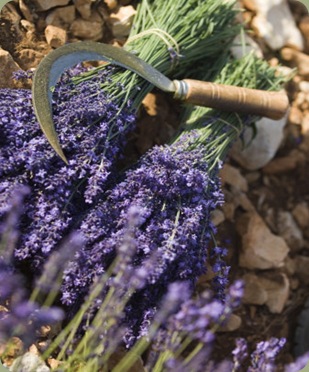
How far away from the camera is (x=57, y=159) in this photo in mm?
1784

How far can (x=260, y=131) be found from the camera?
98.4 inches

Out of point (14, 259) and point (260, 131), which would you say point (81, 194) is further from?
point (260, 131)

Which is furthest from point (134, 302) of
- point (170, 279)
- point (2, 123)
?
point (2, 123)

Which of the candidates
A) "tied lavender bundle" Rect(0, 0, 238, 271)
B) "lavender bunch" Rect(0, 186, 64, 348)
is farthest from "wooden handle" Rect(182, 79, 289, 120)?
"lavender bunch" Rect(0, 186, 64, 348)

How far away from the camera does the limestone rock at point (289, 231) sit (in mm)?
2494

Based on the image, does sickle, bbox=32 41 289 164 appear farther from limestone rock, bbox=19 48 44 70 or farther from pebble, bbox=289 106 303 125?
pebble, bbox=289 106 303 125

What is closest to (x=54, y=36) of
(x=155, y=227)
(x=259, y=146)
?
(x=155, y=227)

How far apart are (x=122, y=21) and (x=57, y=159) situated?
68cm

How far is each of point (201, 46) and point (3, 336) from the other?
1154 mm

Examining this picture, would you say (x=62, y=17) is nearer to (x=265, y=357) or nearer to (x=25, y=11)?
(x=25, y=11)

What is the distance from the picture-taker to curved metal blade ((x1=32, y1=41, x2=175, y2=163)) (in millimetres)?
1765

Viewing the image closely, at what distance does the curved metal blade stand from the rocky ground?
0.63ft

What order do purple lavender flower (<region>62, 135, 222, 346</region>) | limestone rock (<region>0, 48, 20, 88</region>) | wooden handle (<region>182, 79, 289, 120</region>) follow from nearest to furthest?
1. purple lavender flower (<region>62, 135, 222, 346</region>)
2. limestone rock (<region>0, 48, 20, 88</region>)
3. wooden handle (<region>182, 79, 289, 120</region>)

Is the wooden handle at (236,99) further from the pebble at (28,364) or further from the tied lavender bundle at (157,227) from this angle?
the pebble at (28,364)
